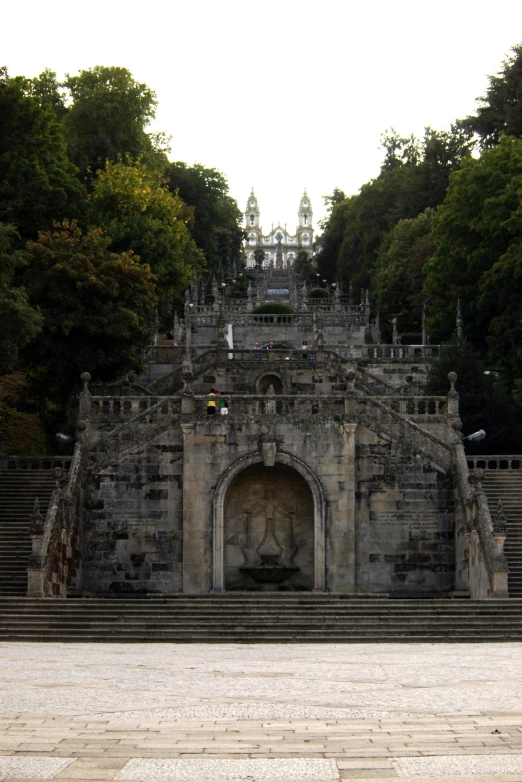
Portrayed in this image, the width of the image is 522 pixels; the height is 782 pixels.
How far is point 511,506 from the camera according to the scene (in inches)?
1447

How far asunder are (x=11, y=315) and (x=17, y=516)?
5.75m

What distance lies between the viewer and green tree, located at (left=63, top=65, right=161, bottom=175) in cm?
7700

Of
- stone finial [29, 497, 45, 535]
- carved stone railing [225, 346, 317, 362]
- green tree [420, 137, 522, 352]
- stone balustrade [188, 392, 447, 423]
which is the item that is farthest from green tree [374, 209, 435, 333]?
stone finial [29, 497, 45, 535]

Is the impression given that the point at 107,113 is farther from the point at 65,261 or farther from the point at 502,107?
the point at 65,261

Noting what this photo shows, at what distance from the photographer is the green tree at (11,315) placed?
3606 cm

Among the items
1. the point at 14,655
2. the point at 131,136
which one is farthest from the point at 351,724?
the point at 131,136

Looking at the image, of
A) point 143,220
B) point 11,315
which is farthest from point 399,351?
point 11,315

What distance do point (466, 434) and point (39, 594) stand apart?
17020mm

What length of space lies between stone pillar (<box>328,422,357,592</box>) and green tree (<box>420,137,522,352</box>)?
16456 millimetres

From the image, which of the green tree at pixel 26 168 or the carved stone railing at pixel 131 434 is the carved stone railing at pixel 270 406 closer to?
the carved stone railing at pixel 131 434

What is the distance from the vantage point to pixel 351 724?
1426cm

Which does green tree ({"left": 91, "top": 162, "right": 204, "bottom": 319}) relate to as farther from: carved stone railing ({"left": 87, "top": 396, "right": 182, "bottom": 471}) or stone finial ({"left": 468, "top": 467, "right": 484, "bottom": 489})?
stone finial ({"left": 468, "top": 467, "right": 484, "bottom": 489})

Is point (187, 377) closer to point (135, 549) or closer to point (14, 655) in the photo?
point (135, 549)

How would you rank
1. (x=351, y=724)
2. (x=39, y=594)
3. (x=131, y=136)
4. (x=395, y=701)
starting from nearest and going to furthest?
(x=351, y=724), (x=395, y=701), (x=39, y=594), (x=131, y=136)
